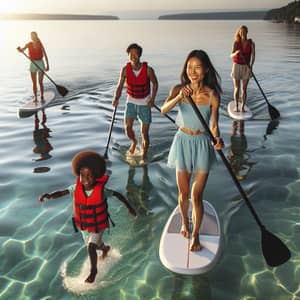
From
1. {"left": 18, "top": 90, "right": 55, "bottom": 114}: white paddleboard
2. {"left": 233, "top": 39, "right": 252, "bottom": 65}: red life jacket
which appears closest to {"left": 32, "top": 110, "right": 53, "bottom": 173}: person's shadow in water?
{"left": 18, "top": 90, "right": 55, "bottom": 114}: white paddleboard

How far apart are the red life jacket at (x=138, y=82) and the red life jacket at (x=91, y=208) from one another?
3570 mm

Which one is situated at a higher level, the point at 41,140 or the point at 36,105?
the point at 36,105

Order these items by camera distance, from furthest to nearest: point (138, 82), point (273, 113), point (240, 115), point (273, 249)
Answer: point (273, 113) < point (240, 115) < point (138, 82) < point (273, 249)

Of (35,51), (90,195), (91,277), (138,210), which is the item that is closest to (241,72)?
(138,210)

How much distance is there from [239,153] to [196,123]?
14.6ft

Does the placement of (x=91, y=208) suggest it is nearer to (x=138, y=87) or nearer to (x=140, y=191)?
(x=140, y=191)

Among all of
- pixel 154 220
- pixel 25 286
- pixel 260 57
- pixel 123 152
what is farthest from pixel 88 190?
pixel 260 57

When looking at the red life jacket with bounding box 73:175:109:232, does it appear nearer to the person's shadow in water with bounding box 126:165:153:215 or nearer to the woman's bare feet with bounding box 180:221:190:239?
the woman's bare feet with bounding box 180:221:190:239

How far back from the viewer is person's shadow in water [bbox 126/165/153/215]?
243 inches

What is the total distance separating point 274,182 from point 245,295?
3092 millimetres

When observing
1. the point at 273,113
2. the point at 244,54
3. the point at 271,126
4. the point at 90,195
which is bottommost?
the point at 271,126

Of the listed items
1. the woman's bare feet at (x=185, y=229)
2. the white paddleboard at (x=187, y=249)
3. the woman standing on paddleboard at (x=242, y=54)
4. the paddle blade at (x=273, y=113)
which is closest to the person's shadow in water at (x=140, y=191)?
the white paddleboard at (x=187, y=249)

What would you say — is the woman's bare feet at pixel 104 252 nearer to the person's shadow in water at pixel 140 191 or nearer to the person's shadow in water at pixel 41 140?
the person's shadow in water at pixel 140 191

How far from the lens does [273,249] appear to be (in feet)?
15.4
